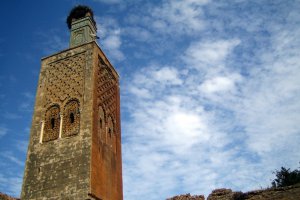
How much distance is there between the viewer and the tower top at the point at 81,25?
653 inches

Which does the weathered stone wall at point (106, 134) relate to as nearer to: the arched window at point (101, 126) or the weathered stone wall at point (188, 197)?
the arched window at point (101, 126)

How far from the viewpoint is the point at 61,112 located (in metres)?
13.7

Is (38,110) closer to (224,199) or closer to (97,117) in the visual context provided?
(97,117)

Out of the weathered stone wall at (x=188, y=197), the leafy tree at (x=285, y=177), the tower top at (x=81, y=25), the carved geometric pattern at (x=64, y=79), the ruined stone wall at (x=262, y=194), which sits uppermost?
the tower top at (x=81, y=25)

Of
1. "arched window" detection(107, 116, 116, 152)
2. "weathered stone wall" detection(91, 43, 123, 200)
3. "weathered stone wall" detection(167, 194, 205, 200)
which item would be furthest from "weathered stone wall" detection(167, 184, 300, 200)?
"arched window" detection(107, 116, 116, 152)

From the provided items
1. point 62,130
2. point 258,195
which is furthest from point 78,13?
point 258,195

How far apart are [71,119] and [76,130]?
742 mm

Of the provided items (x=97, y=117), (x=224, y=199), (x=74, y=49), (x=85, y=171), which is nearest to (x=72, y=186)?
(x=85, y=171)

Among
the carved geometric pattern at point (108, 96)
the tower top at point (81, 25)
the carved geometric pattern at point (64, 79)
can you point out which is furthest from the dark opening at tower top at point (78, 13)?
the carved geometric pattern at point (108, 96)

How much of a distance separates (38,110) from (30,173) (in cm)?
304

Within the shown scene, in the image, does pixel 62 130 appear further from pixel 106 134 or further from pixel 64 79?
pixel 64 79

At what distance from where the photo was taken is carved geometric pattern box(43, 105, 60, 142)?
13172mm

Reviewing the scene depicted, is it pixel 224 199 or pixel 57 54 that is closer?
pixel 224 199

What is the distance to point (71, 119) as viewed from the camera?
13.2m
